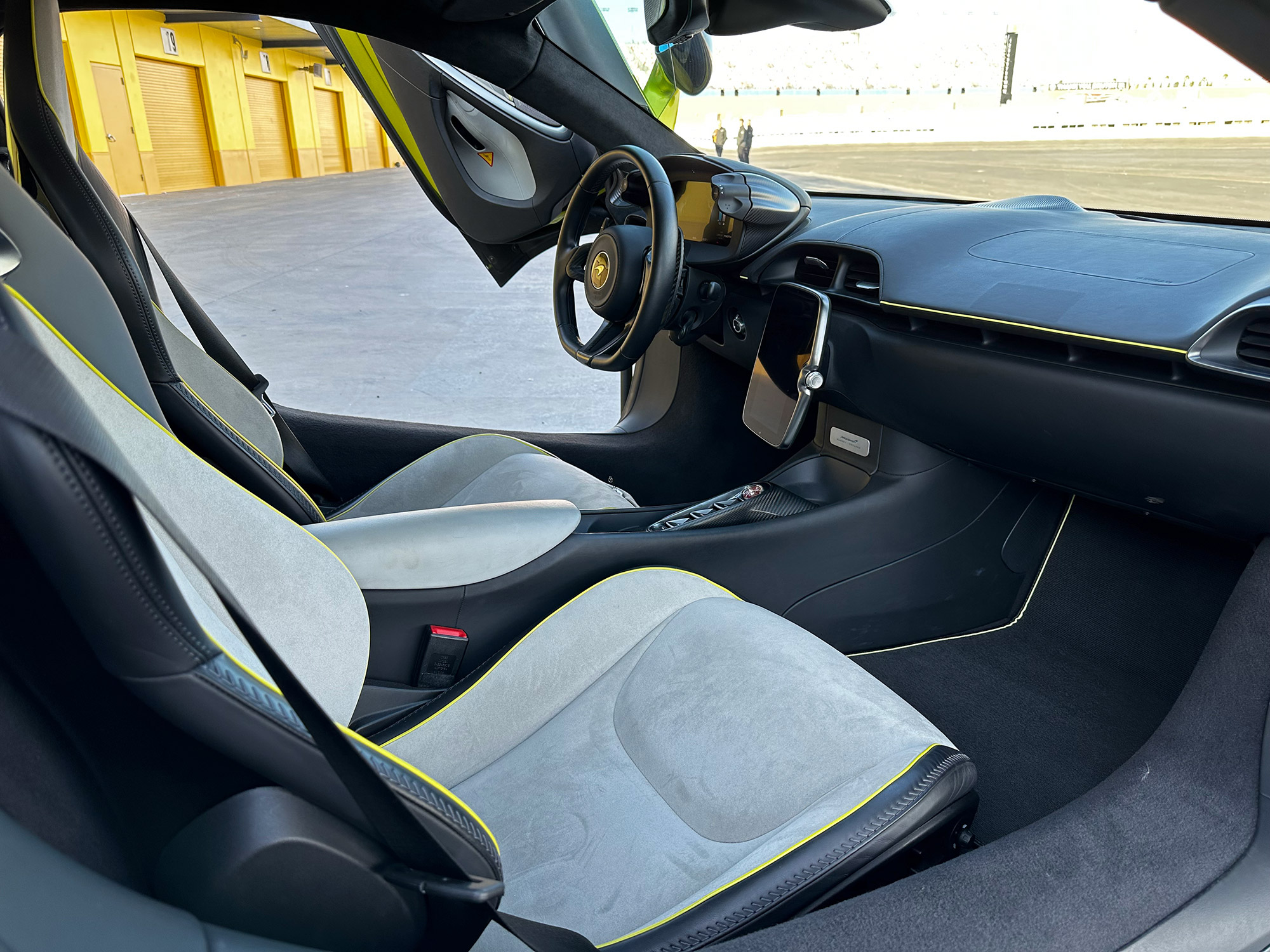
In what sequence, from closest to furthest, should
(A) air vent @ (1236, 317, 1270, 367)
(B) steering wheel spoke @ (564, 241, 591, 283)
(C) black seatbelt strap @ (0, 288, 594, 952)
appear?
(C) black seatbelt strap @ (0, 288, 594, 952) → (A) air vent @ (1236, 317, 1270, 367) → (B) steering wheel spoke @ (564, 241, 591, 283)

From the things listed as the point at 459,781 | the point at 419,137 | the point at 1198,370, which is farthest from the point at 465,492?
the point at 1198,370

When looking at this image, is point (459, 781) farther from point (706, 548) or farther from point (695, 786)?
point (706, 548)

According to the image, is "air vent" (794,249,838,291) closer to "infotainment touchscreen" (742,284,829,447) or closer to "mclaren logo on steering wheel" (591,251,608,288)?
"infotainment touchscreen" (742,284,829,447)

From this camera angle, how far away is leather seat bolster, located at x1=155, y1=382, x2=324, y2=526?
1037 mm

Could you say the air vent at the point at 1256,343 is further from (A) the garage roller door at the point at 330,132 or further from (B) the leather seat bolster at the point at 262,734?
(A) the garage roller door at the point at 330,132

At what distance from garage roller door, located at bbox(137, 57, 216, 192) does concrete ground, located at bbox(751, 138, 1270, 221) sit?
45.1 ft

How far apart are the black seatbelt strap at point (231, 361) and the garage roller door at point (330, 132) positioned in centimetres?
1892

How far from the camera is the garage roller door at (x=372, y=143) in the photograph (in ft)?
67.3

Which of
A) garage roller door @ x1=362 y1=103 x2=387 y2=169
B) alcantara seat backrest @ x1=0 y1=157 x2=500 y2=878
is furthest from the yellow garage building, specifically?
alcantara seat backrest @ x1=0 y1=157 x2=500 y2=878

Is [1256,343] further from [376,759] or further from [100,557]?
[100,557]

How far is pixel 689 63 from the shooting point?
161 centimetres

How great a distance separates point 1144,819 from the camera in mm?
772

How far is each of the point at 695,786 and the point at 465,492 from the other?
0.85 m

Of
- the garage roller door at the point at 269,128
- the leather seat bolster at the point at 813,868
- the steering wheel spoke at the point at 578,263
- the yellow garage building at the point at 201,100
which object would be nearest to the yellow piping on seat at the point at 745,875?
the leather seat bolster at the point at 813,868
